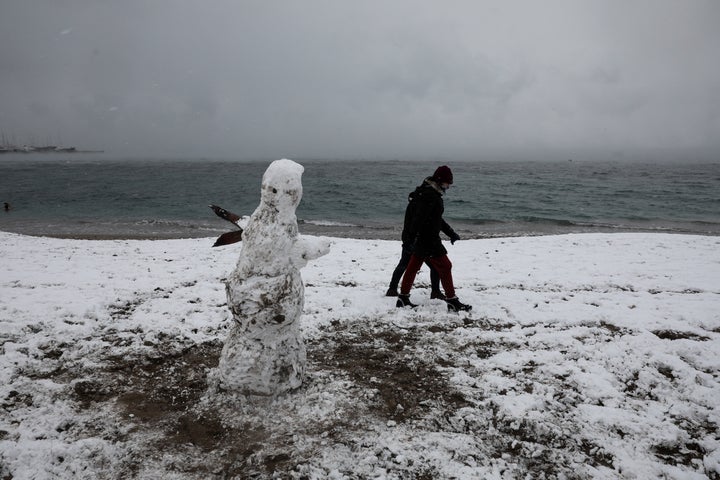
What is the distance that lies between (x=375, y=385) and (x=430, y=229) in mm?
2594

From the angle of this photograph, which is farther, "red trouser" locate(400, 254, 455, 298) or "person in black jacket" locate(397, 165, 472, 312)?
"red trouser" locate(400, 254, 455, 298)

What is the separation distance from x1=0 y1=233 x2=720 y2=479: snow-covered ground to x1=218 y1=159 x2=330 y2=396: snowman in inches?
10.6

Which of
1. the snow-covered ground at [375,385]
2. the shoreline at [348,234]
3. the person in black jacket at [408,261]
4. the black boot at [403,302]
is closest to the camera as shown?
the snow-covered ground at [375,385]

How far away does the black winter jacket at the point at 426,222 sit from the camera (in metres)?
5.95

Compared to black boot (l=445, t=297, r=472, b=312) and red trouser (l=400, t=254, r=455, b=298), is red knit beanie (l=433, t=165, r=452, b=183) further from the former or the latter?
black boot (l=445, t=297, r=472, b=312)

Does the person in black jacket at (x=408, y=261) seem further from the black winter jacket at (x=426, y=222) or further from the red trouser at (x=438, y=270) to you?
the red trouser at (x=438, y=270)

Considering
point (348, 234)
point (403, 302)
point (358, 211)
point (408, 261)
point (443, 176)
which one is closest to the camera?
point (443, 176)

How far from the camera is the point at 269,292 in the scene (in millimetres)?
3666

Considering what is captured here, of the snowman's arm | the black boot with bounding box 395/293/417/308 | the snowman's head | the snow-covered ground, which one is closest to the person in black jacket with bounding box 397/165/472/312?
the black boot with bounding box 395/293/417/308

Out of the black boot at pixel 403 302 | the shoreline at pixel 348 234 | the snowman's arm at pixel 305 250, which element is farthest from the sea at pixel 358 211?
the snowman's arm at pixel 305 250

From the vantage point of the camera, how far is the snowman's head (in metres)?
3.67

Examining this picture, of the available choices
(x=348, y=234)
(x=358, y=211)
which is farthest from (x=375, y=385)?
(x=358, y=211)

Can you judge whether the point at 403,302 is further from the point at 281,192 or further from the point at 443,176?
the point at 281,192

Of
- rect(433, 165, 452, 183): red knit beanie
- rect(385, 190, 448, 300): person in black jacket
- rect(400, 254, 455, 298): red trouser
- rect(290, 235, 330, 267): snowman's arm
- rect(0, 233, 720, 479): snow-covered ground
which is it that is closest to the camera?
rect(0, 233, 720, 479): snow-covered ground
